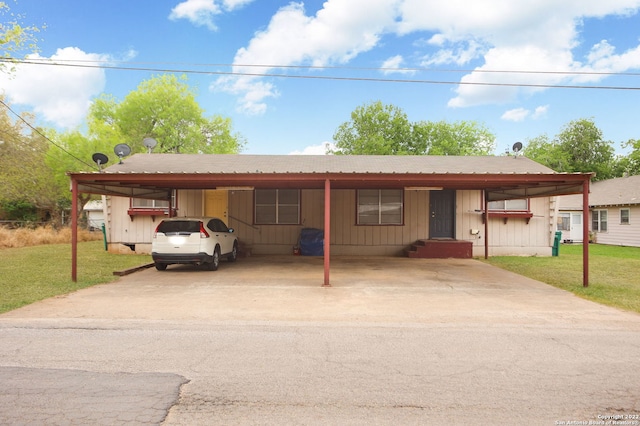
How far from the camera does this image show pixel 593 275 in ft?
34.3

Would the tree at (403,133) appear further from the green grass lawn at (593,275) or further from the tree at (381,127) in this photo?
the green grass lawn at (593,275)

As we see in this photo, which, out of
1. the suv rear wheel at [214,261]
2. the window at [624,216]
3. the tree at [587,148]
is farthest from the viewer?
the tree at [587,148]

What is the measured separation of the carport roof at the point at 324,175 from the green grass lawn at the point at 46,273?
2322 mm

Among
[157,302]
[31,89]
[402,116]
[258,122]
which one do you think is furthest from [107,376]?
[402,116]

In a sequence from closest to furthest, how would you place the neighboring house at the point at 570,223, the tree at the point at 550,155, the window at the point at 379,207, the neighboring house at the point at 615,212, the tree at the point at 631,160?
the window at the point at 379,207
the neighboring house at the point at 615,212
the neighboring house at the point at 570,223
the tree at the point at 631,160
the tree at the point at 550,155

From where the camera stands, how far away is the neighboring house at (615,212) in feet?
69.3

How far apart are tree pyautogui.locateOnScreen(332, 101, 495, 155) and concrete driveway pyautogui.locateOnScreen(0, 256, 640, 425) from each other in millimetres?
35645

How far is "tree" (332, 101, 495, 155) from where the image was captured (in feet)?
138

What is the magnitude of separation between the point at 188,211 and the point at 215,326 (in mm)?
10827

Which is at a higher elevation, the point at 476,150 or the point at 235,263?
the point at 476,150

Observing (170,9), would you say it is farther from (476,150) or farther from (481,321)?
(476,150)

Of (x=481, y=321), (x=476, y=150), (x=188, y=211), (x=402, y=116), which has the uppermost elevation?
(x=402, y=116)

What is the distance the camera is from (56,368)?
390cm

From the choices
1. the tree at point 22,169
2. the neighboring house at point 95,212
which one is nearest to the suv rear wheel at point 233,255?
the tree at point 22,169
